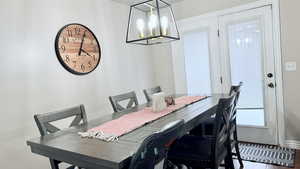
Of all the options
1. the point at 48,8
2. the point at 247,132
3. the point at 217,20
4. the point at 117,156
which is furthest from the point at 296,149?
the point at 48,8

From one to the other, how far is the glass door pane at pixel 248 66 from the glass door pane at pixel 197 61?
40cm

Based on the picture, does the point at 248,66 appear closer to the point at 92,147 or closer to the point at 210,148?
the point at 210,148

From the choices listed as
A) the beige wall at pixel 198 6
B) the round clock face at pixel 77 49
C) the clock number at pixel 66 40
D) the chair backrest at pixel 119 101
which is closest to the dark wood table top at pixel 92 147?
the chair backrest at pixel 119 101

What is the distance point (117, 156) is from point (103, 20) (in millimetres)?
2540

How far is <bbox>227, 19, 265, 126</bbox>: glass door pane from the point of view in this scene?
308 cm

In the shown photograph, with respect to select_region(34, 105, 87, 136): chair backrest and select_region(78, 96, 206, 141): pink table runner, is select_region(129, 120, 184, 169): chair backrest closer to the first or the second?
select_region(78, 96, 206, 141): pink table runner

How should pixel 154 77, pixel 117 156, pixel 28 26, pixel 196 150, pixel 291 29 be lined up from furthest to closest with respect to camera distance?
pixel 154 77, pixel 291 29, pixel 28 26, pixel 196 150, pixel 117 156

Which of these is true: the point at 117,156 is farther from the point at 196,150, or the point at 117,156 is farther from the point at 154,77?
the point at 154,77

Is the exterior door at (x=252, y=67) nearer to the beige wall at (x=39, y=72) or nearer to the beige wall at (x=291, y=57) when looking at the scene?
the beige wall at (x=291, y=57)

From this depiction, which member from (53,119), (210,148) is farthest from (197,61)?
(53,119)

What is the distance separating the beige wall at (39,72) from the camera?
7.16 feet

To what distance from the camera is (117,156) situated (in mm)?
1128

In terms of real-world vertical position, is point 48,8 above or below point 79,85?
above

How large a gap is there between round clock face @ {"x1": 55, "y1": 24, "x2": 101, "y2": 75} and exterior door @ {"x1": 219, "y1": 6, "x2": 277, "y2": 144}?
1.91 m
